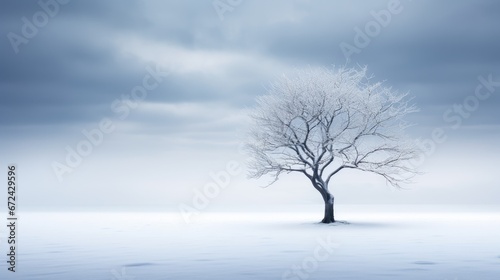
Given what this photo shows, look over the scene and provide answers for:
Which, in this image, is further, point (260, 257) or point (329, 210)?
point (329, 210)

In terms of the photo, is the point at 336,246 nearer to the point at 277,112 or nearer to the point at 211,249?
the point at 211,249

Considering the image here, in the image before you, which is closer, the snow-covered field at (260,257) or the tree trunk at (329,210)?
the snow-covered field at (260,257)

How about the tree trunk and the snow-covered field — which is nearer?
the snow-covered field

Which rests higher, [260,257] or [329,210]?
[329,210]

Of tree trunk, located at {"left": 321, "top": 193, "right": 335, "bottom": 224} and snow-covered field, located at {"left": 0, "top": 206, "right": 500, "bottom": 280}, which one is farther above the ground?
tree trunk, located at {"left": 321, "top": 193, "right": 335, "bottom": 224}

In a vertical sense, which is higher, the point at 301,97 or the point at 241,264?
the point at 301,97

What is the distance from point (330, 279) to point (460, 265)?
5280 millimetres

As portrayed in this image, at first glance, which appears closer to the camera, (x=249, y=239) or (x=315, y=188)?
(x=249, y=239)

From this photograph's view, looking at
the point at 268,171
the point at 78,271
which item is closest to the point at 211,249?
the point at 78,271

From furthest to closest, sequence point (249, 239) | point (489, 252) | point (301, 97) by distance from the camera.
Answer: point (301, 97)
point (249, 239)
point (489, 252)

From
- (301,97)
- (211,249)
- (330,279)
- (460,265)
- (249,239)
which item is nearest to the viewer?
(330,279)

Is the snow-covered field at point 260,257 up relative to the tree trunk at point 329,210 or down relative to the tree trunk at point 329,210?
down

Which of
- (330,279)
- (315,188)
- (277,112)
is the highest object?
(277,112)

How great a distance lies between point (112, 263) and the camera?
60.2ft
